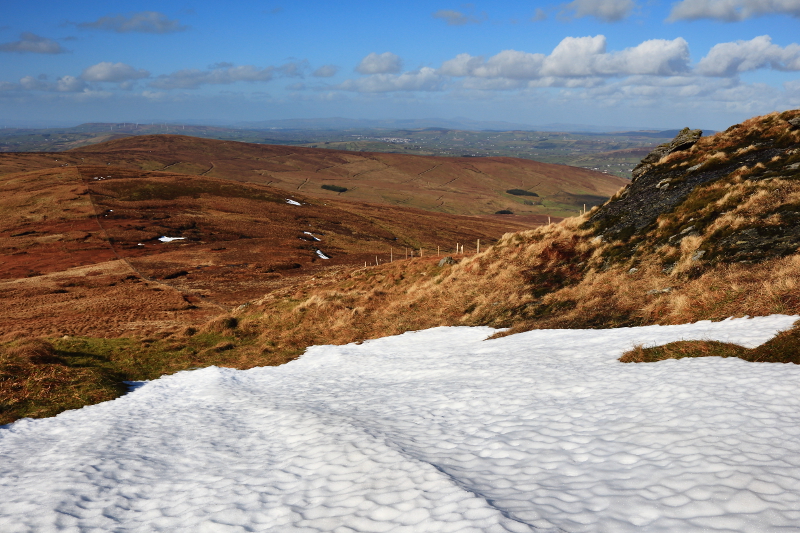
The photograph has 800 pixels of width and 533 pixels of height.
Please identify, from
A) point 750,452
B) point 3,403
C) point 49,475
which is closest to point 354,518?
point 750,452

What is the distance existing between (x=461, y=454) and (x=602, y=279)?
60.9 feet

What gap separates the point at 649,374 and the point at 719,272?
367 inches

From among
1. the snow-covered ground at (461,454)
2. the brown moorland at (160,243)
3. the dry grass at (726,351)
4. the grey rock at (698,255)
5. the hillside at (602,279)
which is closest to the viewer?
the snow-covered ground at (461,454)

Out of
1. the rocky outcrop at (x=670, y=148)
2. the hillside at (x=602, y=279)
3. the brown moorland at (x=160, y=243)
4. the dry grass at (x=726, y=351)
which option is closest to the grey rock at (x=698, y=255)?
the hillside at (x=602, y=279)

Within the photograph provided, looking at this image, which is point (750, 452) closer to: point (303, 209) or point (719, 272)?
point (719, 272)

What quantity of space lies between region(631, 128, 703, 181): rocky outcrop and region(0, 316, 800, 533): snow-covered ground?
25081 millimetres

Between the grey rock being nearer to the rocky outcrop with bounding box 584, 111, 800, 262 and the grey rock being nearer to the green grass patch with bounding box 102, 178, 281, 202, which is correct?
the rocky outcrop with bounding box 584, 111, 800, 262

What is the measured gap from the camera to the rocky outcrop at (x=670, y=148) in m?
36.9

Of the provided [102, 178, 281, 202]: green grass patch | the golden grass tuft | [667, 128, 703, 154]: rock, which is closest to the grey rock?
the golden grass tuft

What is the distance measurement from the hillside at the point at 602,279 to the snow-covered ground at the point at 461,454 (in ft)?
11.6

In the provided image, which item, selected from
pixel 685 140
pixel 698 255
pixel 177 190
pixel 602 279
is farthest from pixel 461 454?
pixel 177 190

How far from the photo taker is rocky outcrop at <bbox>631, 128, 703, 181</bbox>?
3694cm

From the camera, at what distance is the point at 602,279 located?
25.3 metres

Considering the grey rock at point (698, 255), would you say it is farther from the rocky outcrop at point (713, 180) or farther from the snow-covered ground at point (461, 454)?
the snow-covered ground at point (461, 454)
